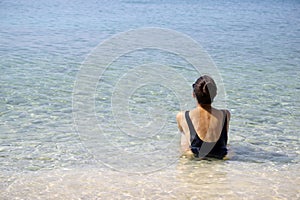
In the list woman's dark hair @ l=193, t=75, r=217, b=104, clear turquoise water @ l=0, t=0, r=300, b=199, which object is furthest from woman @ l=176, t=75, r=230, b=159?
clear turquoise water @ l=0, t=0, r=300, b=199

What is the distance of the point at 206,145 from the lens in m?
6.00

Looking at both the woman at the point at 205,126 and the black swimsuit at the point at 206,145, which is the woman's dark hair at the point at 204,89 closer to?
the woman at the point at 205,126

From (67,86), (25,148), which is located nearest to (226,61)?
(67,86)

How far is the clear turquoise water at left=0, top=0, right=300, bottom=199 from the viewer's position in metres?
5.23

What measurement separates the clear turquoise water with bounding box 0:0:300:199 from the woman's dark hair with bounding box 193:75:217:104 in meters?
0.83

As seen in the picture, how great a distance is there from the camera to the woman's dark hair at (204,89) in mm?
5789

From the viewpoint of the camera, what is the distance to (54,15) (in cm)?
2661

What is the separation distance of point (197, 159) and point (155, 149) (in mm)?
1008

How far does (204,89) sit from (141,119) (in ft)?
9.33

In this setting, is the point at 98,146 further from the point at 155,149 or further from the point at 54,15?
the point at 54,15

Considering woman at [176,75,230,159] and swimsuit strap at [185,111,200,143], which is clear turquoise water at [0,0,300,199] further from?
swimsuit strap at [185,111,200,143]

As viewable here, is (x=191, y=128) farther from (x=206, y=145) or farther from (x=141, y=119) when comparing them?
(x=141, y=119)

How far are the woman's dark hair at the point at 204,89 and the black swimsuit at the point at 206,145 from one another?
12.3 inches

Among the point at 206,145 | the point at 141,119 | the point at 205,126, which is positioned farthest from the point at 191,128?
the point at 141,119
